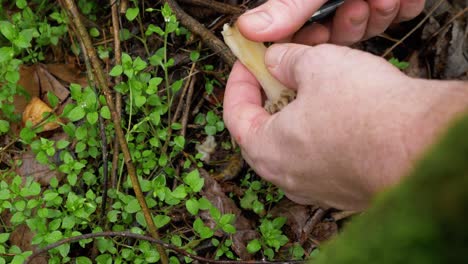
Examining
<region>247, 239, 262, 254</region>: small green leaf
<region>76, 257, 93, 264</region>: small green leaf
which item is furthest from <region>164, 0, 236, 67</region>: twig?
<region>76, 257, 93, 264</region>: small green leaf

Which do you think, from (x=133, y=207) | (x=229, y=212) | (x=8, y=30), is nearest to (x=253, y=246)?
(x=229, y=212)

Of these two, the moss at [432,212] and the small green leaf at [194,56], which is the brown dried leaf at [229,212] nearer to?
the small green leaf at [194,56]

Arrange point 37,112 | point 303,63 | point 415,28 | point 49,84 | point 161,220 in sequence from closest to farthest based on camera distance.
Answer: point 303,63 < point 161,220 < point 37,112 < point 49,84 < point 415,28

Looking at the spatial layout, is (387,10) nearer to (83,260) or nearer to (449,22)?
(449,22)

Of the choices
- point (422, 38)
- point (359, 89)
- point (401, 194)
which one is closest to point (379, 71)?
point (359, 89)

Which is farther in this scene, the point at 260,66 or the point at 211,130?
the point at 211,130

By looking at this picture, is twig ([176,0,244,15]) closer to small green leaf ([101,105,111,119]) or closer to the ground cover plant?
the ground cover plant

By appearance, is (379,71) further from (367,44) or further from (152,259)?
(367,44)

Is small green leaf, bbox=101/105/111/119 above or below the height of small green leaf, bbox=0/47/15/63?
below
